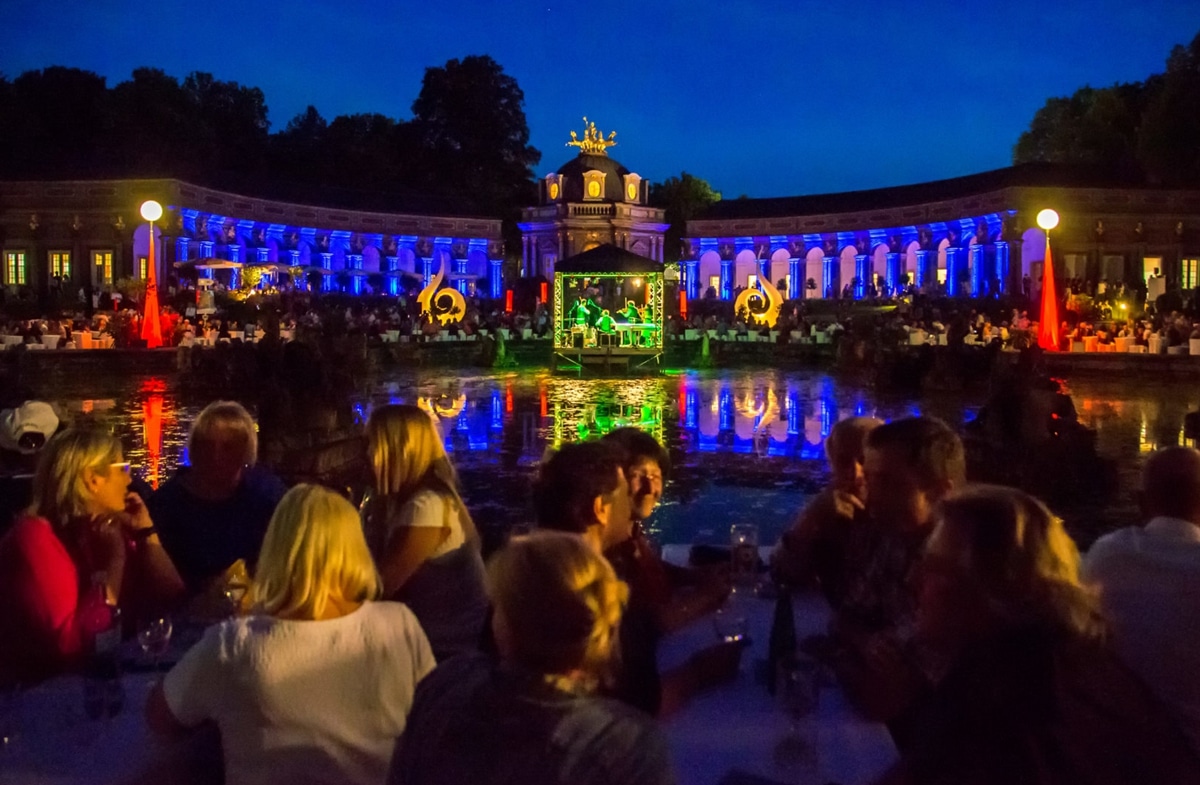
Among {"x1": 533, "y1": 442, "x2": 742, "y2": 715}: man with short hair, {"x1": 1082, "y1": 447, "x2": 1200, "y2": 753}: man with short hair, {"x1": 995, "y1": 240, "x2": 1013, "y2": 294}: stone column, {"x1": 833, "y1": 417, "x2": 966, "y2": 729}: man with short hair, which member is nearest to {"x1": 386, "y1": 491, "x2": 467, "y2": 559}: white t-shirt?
{"x1": 533, "y1": 442, "x2": 742, "y2": 715}: man with short hair

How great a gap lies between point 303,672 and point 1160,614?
2.07m

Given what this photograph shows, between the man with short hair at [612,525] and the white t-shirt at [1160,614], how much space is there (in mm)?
979

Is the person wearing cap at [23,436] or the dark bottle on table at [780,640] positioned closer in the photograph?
the dark bottle on table at [780,640]

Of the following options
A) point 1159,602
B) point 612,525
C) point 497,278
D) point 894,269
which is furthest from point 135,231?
point 1159,602

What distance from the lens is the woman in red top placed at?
298 centimetres

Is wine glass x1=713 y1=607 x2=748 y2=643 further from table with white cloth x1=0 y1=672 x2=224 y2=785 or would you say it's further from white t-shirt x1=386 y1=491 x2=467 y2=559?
table with white cloth x1=0 y1=672 x2=224 y2=785

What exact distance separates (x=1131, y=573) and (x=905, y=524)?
0.61 m

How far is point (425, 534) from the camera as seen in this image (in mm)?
3455

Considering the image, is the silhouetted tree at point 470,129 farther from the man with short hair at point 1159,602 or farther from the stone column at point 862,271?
the man with short hair at point 1159,602

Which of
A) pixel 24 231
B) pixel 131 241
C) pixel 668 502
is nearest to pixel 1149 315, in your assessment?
pixel 668 502

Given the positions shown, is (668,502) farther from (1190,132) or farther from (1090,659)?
(1190,132)

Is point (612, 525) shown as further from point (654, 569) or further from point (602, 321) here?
point (602, 321)

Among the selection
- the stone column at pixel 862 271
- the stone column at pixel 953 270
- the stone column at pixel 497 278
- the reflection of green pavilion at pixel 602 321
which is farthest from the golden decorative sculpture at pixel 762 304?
the stone column at pixel 497 278

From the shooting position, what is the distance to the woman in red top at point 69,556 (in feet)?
9.78
